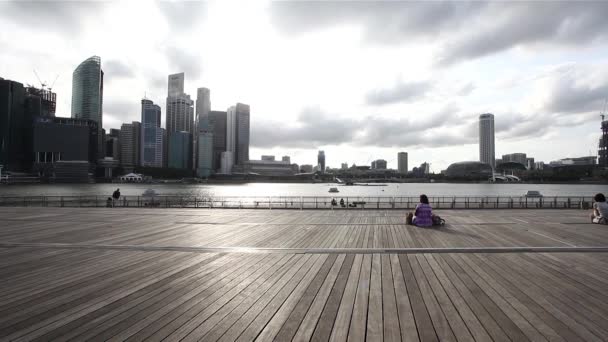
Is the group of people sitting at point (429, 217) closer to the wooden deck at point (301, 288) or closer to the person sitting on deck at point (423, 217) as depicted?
the person sitting on deck at point (423, 217)

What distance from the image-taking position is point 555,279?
19.6ft

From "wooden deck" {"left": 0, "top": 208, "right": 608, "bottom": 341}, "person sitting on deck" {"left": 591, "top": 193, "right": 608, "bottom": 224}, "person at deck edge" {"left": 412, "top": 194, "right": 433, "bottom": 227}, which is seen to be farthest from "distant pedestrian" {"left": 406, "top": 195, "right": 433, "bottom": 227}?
"person sitting on deck" {"left": 591, "top": 193, "right": 608, "bottom": 224}

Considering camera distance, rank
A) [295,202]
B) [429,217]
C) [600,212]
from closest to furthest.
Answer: [429,217]
[600,212]
[295,202]

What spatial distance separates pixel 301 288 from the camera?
5551mm

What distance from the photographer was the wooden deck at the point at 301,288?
4.04m

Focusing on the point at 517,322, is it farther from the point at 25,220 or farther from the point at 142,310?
the point at 25,220

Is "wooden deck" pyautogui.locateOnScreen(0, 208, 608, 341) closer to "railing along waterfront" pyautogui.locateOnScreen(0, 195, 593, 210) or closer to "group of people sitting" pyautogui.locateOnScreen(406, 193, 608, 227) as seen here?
"group of people sitting" pyautogui.locateOnScreen(406, 193, 608, 227)

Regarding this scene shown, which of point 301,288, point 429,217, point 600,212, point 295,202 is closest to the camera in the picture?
point 301,288

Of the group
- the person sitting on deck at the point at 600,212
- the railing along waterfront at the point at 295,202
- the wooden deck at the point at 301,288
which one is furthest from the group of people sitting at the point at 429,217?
the railing along waterfront at the point at 295,202

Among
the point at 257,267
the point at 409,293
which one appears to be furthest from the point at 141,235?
the point at 409,293

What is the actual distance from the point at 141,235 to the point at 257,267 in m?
5.86

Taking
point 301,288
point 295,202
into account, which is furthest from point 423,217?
point 295,202

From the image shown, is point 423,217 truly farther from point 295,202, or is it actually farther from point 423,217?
point 295,202

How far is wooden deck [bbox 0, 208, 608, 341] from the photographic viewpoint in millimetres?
4039
